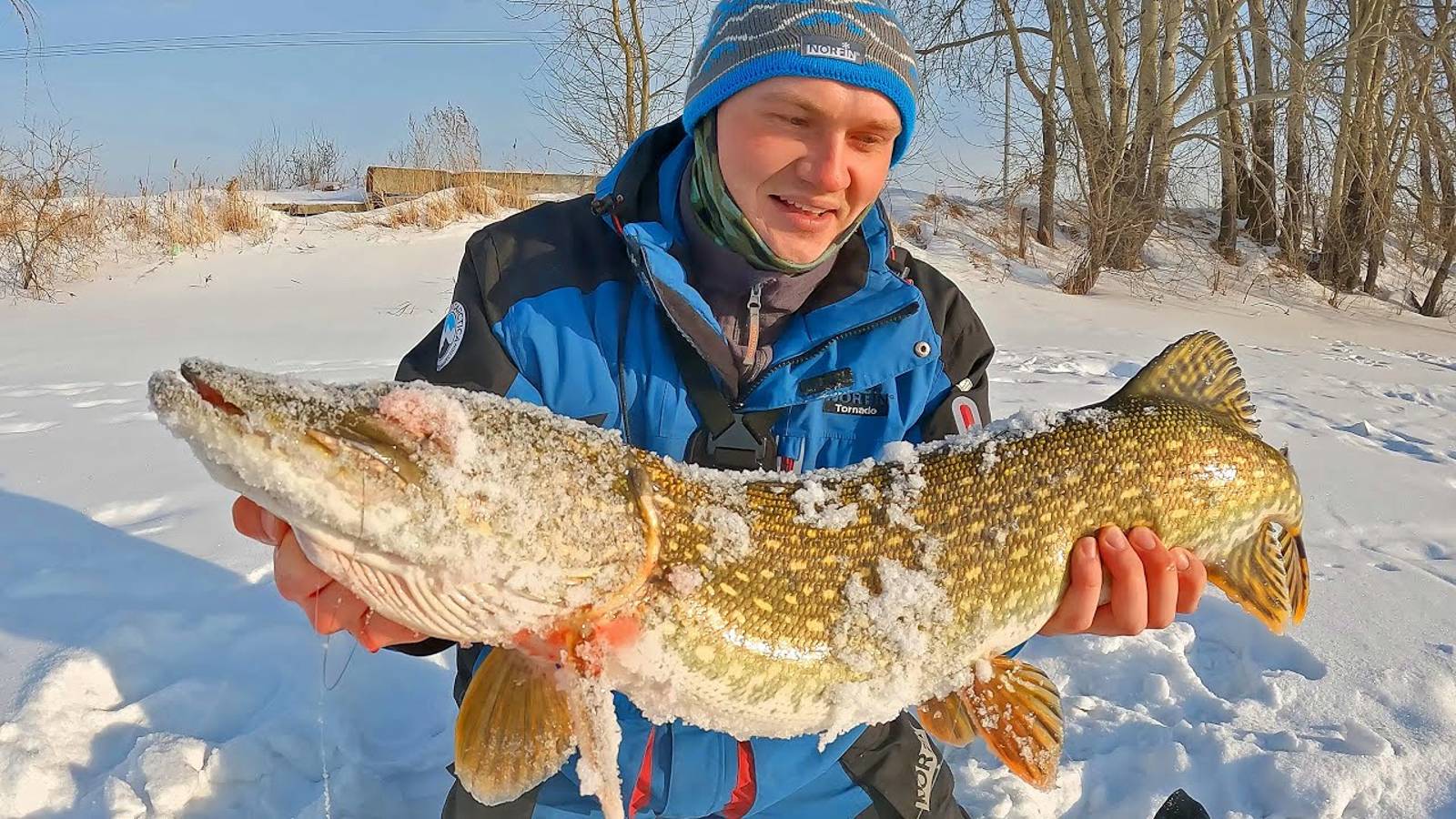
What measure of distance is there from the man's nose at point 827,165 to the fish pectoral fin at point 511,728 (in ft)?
3.85

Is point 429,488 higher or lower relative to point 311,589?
higher

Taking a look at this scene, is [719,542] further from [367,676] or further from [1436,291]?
[1436,291]

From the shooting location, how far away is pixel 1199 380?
1880 mm

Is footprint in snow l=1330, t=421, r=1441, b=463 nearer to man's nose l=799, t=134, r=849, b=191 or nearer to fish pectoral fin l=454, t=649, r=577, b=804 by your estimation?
man's nose l=799, t=134, r=849, b=191

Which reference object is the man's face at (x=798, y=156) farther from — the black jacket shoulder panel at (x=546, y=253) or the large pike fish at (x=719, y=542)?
the large pike fish at (x=719, y=542)

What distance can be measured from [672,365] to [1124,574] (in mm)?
1056

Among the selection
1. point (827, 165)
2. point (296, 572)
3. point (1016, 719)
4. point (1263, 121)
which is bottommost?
point (1016, 719)

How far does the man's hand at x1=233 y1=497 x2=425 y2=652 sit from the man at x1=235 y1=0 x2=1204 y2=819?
0.97ft

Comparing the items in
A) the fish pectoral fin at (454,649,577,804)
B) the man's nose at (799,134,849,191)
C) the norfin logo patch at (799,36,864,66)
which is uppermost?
the norfin logo patch at (799,36,864,66)

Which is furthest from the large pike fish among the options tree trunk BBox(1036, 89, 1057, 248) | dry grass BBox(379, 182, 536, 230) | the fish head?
tree trunk BBox(1036, 89, 1057, 248)

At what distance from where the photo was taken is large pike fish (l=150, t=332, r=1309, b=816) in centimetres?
113

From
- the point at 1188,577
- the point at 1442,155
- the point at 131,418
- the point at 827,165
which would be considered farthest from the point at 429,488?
the point at 1442,155

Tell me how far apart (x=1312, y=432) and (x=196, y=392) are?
18.2ft

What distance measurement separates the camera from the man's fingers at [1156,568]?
164 centimetres
